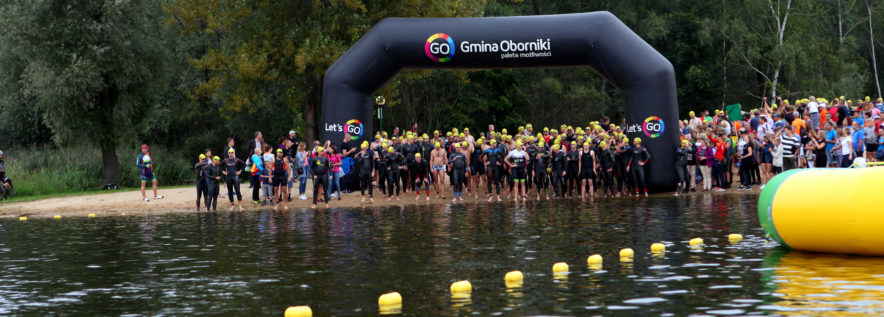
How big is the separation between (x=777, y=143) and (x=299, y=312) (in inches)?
724

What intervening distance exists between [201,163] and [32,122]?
22002 mm

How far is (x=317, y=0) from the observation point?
31438 mm

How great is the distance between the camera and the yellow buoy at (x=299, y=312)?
9550 millimetres

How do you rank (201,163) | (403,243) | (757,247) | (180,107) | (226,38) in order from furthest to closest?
(180,107) → (226,38) → (201,163) → (403,243) → (757,247)

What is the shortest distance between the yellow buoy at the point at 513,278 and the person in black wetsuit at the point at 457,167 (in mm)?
14551

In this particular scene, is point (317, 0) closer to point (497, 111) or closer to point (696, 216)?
point (696, 216)

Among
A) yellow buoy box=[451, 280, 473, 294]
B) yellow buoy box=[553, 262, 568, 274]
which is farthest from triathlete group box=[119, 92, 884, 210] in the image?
yellow buoy box=[451, 280, 473, 294]

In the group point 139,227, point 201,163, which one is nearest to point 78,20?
point 201,163

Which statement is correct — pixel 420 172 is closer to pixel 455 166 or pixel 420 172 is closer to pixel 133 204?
pixel 455 166

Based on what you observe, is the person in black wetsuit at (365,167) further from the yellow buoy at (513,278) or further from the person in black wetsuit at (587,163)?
the yellow buoy at (513,278)

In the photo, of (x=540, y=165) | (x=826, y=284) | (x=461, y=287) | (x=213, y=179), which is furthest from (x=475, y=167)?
(x=826, y=284)

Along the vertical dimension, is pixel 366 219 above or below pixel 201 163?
below

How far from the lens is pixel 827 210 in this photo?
1247 cm

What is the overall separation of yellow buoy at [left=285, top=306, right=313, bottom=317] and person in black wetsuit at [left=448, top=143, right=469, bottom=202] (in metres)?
16.4
